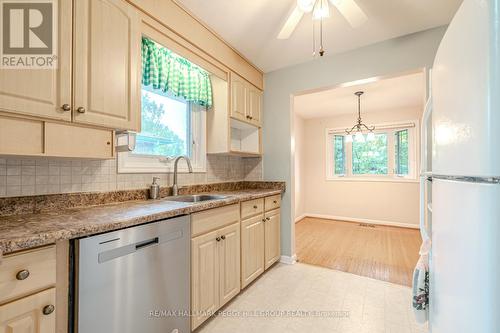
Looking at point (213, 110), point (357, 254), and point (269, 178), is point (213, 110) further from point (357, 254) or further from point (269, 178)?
point (357, 254)

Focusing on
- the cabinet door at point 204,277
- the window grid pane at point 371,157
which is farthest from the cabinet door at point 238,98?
the window grid pane at point 371,157

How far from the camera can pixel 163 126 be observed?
6.72 feet

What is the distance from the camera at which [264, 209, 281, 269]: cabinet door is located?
236cm

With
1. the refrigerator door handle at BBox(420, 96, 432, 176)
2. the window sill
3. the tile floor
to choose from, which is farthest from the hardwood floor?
the refrigerator door handle at BBox(420, 96, 432, 176)

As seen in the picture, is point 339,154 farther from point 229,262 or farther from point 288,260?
point 229,262

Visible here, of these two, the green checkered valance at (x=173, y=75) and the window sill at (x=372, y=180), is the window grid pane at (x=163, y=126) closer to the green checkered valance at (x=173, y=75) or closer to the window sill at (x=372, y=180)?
the green checkered valance at (x=173, y=75)

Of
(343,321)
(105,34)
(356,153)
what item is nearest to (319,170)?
(356,153)

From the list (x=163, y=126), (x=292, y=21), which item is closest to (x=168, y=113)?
(x=163, y=126)

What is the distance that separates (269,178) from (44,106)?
2.20m

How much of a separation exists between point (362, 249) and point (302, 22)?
2915 millimetres

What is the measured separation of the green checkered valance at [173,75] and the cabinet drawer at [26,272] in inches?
51.8

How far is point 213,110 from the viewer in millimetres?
2385

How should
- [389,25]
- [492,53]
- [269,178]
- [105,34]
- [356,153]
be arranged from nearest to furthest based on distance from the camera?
[492,53], [105,34], [389,25], [269,178], [356,153]

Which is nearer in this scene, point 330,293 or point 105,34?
point 105,34
